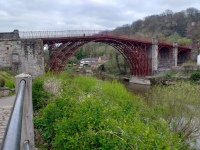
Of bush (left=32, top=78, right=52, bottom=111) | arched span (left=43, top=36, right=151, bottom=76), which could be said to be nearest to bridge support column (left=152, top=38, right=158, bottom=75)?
arched span (left=43, top=36, right=151, bottom=76)

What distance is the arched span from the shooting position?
22.9 meters

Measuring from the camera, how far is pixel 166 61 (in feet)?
132

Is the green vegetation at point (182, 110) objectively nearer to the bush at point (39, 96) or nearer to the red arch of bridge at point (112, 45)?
the bush at point (39, 96)

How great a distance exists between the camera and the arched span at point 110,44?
2286 centimetres

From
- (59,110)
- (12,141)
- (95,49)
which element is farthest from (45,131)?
(95,49)

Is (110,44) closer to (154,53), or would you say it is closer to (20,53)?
(154,53)

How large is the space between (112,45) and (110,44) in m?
0.40

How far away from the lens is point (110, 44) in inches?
1259

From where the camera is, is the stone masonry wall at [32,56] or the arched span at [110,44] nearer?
the stone masonry wall at [32,56]

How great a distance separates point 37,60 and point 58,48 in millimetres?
4215

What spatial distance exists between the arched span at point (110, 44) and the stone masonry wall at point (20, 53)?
245 cm

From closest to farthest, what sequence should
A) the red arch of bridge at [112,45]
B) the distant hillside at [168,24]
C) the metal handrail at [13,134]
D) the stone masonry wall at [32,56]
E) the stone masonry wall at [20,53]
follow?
1. the metal handrail at [13,134]
2. the stone masonry wall at [20,53]
3. the stone masonry wall at [32,56]
4. the red arch of bridge at [112,45]
5. the distant hillside at [168,24]

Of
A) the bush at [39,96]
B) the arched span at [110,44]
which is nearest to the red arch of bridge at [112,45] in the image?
the arched span at [110,44]

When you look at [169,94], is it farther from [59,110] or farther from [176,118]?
[59,110]
